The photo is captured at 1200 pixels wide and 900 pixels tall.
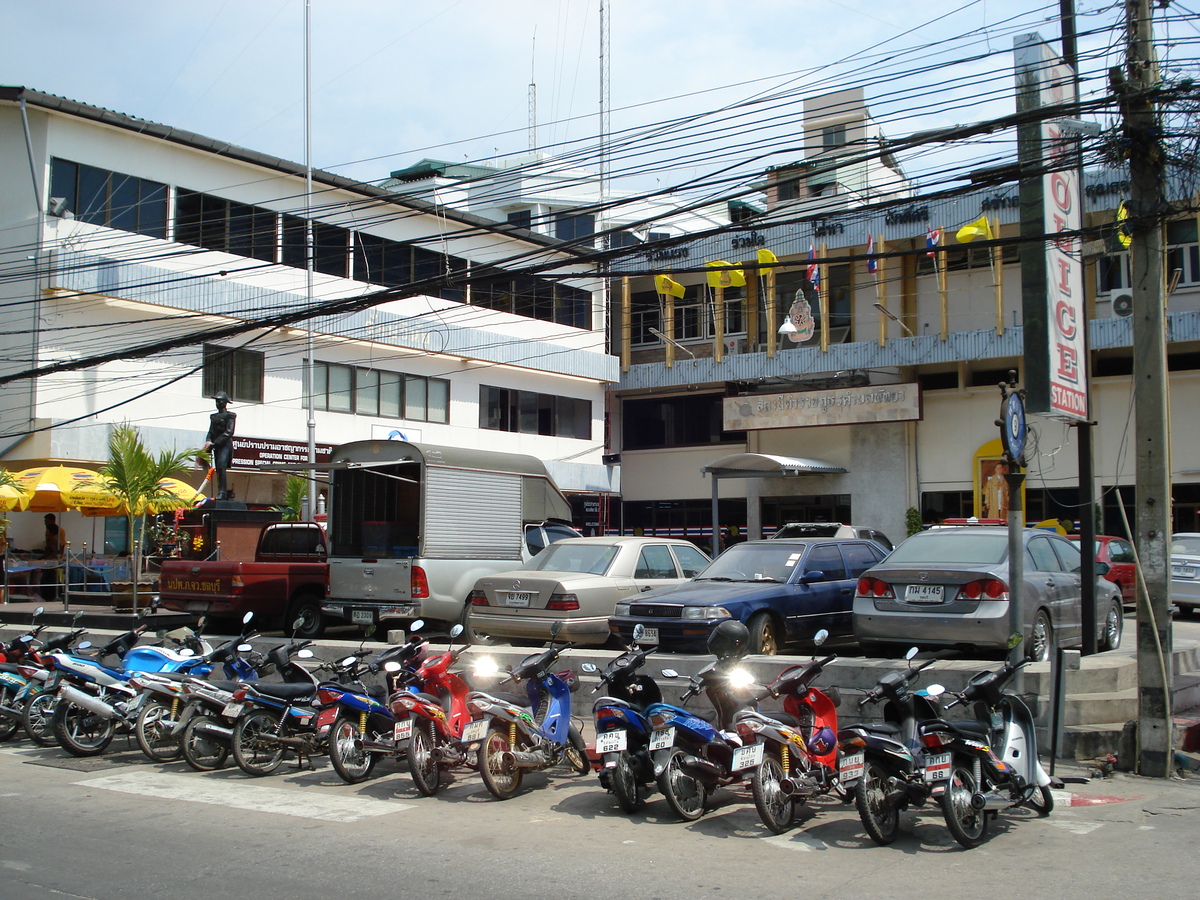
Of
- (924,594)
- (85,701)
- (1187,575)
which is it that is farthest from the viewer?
(1187,575)

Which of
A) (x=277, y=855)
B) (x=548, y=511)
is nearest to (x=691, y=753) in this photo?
(x=277, y=855)

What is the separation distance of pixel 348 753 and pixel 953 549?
6.25 m

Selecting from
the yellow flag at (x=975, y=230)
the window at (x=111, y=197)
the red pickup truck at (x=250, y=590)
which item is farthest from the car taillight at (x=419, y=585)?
the yellow flag at (x=975, y=230)

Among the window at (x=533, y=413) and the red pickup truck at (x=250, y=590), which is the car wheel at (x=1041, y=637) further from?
the window at (x=533, y=413)

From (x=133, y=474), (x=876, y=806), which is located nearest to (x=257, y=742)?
(x=876, y=806)

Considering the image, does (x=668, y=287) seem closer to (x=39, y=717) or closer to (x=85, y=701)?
(x=39, y=717)

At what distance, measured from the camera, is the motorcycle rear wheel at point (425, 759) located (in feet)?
25.8

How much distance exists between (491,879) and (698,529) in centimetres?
3042

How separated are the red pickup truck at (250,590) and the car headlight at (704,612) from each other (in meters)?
6.71

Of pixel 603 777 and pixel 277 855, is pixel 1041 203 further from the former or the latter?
pixel 277 855

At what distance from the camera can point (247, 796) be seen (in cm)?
805

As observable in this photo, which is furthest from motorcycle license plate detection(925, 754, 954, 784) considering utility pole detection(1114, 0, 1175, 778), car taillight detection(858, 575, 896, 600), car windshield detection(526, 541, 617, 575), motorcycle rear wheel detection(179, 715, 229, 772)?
car windshield detection(526, 541, 617, 575)

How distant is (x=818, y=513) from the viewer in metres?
33.6

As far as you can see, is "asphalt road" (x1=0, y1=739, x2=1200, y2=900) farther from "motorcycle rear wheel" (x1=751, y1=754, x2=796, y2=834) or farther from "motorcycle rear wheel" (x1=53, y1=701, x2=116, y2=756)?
"motorcycle rear wheel" (x1=53, y1=701, x2=116, y2=756)
